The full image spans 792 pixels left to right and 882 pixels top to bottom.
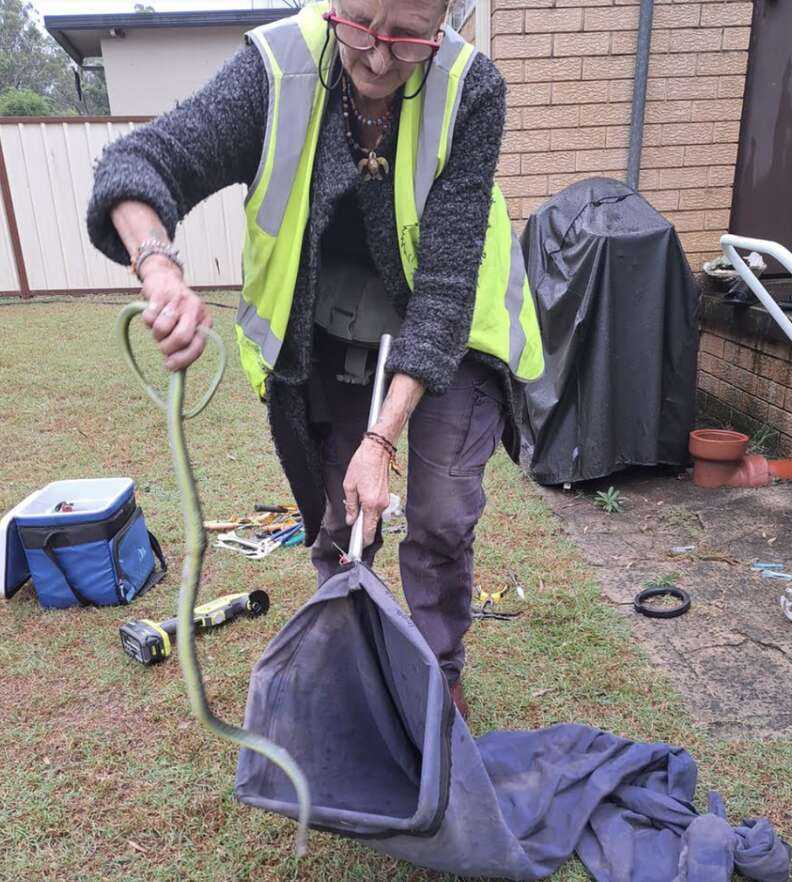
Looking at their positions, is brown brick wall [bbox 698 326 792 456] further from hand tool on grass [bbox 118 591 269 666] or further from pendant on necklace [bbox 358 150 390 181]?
pendant on necklace [bbox 358 150 390 181]

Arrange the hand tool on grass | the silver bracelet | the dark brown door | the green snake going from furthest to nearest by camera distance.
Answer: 1. the dark brown door
2. the hand tool on grass
3. the silver bracelet
4. the green snake

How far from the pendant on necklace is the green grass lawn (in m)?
1.49

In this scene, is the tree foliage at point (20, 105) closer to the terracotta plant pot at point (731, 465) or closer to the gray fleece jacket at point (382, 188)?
the terracotta plant pot at point (731, 465)

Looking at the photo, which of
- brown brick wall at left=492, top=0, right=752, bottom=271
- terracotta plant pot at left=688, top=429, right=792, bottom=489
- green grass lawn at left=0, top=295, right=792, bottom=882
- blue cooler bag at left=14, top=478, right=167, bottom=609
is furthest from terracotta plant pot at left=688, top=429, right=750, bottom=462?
blue cooler bag at left=14, top=478, right=167, bottom=609

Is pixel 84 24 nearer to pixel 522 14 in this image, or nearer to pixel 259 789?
pixel 522 14

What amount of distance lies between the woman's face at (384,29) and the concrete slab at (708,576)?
1.86m

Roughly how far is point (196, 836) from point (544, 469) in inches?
98.7

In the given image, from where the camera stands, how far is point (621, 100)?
182 inches

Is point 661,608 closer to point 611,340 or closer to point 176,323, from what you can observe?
point 611,340

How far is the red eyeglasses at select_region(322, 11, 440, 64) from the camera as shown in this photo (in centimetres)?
141

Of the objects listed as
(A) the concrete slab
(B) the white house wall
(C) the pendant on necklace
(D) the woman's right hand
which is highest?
(B) the white house wall

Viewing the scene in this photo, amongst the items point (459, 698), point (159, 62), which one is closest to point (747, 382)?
point (459, 698)

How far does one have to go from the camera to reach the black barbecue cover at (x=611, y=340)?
371cm

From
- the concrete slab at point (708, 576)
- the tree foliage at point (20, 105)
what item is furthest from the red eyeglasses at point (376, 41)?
the tree foliage at point (20, 105)
